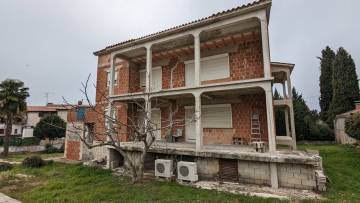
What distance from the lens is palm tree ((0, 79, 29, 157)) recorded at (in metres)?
24.2

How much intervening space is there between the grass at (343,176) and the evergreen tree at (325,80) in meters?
18.7

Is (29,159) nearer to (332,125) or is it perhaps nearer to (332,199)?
(332,199)

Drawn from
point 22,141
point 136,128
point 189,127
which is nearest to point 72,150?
point 189,127

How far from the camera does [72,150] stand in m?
17.8

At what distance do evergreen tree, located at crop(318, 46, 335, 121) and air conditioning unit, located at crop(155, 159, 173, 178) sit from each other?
3001 cm

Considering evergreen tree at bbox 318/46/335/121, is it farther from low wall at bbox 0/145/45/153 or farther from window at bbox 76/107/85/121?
low wall at bbox 0/145/45/153

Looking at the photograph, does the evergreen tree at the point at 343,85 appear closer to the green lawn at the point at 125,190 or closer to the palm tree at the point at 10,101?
the green lawn at the point at 125,190

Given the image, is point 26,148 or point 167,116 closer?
point 167,116

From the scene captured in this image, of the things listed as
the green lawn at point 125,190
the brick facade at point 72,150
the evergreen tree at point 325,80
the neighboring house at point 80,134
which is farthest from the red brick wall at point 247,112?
the evergreen tree at point 325,80

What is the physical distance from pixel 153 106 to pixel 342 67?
90.9 ft

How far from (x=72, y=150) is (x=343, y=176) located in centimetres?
1954

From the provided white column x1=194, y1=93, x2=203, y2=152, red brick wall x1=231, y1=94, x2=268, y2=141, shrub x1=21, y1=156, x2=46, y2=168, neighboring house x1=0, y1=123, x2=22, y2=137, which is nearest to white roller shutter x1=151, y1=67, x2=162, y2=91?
white column x1=194, y1=93, x2=203, y2=152

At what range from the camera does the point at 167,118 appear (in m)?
13.8

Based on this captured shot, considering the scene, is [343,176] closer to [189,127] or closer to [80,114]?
[189,127]
